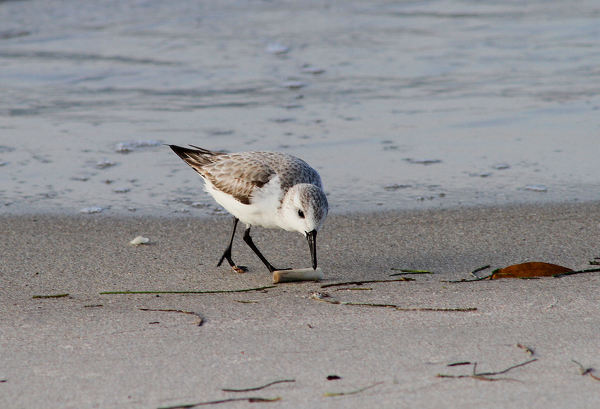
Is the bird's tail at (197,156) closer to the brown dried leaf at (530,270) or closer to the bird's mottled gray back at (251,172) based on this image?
the bird's mottled gray back at (251,172)

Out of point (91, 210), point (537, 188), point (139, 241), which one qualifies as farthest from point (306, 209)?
point (537, 188)

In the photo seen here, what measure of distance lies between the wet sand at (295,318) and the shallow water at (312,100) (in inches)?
26.8

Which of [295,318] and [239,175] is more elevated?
[239,175]

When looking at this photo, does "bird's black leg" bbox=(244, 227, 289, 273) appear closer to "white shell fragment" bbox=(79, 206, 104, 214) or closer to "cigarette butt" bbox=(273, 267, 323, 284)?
"cigarette butt" bbox=(273, 267, 323, 284)

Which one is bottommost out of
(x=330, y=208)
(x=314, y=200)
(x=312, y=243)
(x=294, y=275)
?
(x=330, y=208)

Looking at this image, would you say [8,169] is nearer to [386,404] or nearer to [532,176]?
[532,176]

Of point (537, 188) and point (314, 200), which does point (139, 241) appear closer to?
point (314, 200)

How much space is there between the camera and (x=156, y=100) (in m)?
9.05

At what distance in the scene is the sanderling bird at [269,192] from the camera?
15.1 feet

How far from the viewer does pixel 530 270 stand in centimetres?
459

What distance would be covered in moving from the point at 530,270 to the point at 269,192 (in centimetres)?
149

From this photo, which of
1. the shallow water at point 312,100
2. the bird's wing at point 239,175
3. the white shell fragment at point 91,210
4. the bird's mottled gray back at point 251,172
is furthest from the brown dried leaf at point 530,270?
the white shell fragment at point 91,210

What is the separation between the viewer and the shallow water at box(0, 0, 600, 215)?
6.65m

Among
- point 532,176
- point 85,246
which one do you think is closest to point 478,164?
point 532,176
